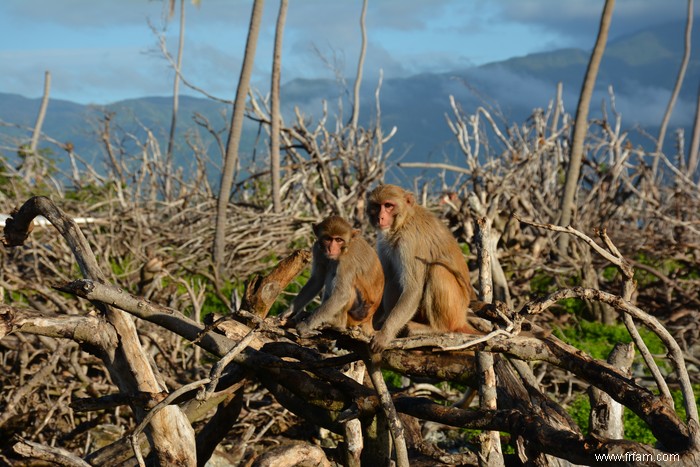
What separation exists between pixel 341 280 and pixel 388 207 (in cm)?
58

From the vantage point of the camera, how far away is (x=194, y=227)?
442 inches

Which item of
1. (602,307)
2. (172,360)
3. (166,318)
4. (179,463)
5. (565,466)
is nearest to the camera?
(166,318)

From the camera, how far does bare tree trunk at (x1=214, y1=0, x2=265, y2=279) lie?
985cm

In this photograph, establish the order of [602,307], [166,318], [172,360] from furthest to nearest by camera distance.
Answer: [602,307]
[172,360]
[166,318]

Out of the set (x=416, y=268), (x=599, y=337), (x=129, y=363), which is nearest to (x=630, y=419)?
(x=599, y=337)

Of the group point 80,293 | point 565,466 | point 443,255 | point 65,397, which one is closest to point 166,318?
point 80,293

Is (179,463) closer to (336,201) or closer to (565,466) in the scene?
(565,466)

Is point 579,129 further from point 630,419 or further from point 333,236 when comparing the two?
point 333,236

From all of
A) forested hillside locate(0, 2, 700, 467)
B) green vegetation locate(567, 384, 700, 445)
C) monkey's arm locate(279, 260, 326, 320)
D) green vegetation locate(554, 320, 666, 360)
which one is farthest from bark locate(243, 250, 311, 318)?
green vegetation locate(554, 320, 666, 360)

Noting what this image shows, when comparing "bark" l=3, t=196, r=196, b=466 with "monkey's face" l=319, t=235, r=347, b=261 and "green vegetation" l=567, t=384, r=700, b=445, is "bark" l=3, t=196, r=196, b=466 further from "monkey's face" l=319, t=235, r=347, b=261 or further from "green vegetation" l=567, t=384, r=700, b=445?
"green vegetation" l=567, t=384, r=700, b=445

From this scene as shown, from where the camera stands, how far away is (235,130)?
32.8 feet

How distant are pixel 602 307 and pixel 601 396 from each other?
5.53m

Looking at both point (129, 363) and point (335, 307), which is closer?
point (129, 363)

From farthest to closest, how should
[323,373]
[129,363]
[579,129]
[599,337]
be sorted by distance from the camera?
[579,129]
[599,337]
[323,373]
[129,363]
